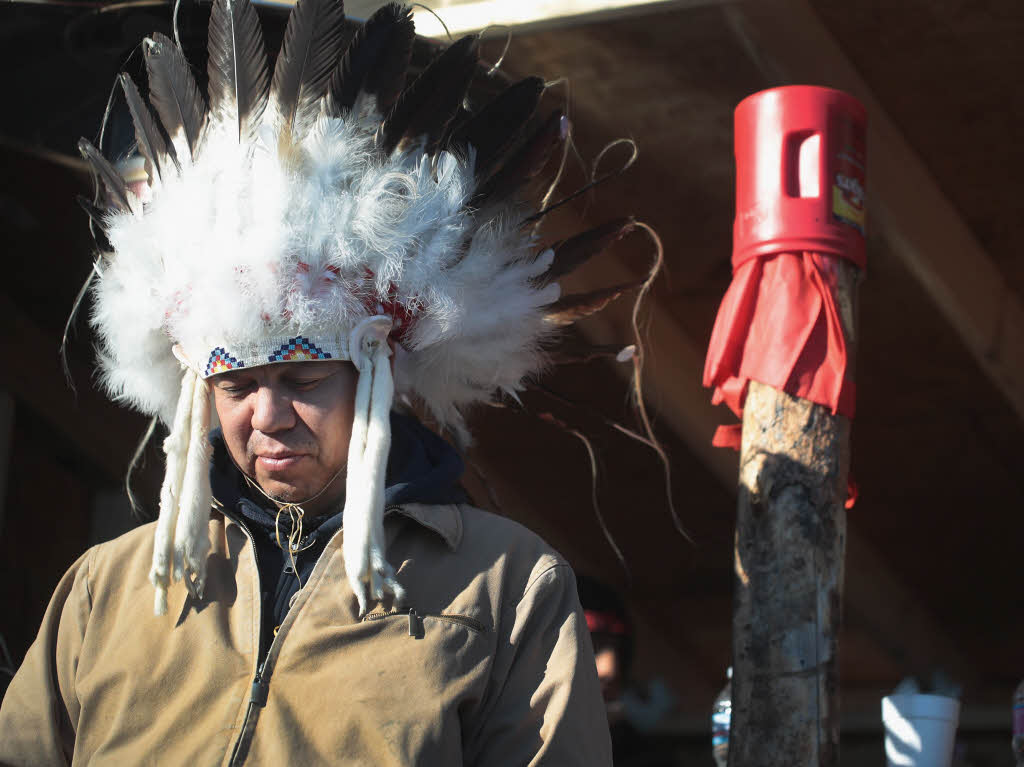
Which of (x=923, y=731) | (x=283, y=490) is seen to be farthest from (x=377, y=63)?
(x=923, y=731)

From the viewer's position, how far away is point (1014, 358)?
13.8 feet

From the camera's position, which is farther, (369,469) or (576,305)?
(576,305)

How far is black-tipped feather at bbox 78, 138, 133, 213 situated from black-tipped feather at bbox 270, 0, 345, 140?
32 centimetres

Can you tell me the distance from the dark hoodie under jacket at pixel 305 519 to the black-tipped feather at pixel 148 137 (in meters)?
0.46

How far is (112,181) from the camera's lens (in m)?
2.36

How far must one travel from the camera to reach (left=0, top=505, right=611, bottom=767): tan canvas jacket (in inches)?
75.5

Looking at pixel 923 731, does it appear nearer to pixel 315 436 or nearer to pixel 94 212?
pixel 315 436

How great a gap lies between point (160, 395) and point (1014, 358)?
2.84 metres

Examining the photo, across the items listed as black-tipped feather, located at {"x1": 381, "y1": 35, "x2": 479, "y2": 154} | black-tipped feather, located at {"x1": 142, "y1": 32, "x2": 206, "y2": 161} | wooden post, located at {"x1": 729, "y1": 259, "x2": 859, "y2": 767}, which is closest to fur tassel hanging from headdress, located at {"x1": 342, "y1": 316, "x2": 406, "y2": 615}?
black-tipped feather, located at {"x1": 381, "y1": 35, "x2": 479, "y2": 154}

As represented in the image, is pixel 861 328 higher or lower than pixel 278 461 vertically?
higher

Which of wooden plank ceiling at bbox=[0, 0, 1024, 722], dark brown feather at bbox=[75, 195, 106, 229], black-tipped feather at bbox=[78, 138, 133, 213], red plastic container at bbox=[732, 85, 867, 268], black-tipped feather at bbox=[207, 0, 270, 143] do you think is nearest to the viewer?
black-tipped feather at bbox=[207, 0, 270, 143]

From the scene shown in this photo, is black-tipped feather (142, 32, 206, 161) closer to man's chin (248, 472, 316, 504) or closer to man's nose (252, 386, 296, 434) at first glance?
man's nose (252, 386, 296, 434)

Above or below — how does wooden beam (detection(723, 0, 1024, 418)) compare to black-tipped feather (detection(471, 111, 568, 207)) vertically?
above

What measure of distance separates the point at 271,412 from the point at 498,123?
661 mm
